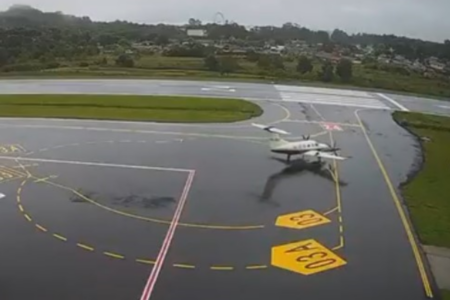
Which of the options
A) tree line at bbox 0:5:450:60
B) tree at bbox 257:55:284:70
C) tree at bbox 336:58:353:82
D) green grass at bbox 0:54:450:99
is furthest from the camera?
tree line at bbox 0:5:450:60

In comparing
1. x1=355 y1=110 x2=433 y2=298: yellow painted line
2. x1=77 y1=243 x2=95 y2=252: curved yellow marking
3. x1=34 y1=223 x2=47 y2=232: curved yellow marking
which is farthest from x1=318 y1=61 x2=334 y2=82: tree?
x1=77 y1=243 x2=95 y2=252: curved yellow marking

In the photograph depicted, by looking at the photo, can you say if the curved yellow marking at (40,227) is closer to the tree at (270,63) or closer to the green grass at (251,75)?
the green grass at (251,75)

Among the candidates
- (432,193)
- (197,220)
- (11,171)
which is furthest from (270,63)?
(197,220)

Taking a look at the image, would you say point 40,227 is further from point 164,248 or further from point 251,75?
point 251,75

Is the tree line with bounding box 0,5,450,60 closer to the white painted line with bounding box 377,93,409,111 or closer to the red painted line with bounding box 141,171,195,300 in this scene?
the white painted line with bounding box 377,93,409,111

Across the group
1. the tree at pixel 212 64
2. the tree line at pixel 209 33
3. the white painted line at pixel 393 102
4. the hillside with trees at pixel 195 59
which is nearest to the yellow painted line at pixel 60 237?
the white painted line at pixel 393 102

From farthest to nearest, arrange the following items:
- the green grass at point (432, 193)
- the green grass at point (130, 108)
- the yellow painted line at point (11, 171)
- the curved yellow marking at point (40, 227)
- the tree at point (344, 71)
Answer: the tree at point (344, 71) → the green grass at point (130, 108) → the yellow painted line at point (11, 171) → the green grass at point (432, 193) → the curved yellow marking at point (40, 227)
